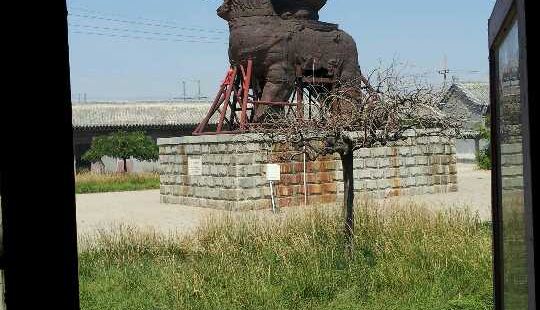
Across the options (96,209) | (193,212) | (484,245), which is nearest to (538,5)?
(484,245)

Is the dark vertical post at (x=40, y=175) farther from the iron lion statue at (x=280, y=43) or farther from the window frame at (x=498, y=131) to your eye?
the iron lion statue at (x=280, y=43)

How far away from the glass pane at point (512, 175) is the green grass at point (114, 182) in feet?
73.9

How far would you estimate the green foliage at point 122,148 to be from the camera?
1170 inches

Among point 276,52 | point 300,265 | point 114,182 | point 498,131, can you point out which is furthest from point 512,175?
point 114,182

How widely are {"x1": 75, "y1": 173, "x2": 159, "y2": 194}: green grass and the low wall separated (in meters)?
7.09

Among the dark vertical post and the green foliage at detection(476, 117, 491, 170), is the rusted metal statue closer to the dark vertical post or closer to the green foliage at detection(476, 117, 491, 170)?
the dark vertical post

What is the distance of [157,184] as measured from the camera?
2586cm

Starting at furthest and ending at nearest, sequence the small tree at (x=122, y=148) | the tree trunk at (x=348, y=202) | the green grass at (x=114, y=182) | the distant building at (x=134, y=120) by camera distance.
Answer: the distant building at (x=134, y=120) → the small tree at (x=122, y=148) → the green grass at (x=114, y=182) → the tree trunk at (x=348, y=202)

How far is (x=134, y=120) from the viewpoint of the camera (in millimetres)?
38844

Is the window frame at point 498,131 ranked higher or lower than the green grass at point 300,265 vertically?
higher

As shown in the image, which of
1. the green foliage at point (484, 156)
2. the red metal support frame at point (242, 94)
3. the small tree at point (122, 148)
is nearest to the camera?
the red metal support frame at point (242, 94)

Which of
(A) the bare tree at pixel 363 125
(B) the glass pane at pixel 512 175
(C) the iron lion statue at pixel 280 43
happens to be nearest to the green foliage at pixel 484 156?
(C) the iron lion statue at pixel 280 43

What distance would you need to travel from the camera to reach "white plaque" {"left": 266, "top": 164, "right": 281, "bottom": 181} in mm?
14188

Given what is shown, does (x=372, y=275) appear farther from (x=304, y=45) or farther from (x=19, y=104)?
(x=304, y=45)
